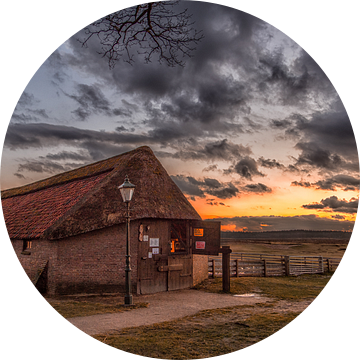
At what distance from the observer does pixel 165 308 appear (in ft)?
36.4

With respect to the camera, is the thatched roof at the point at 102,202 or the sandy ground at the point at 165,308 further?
the thatched roof at the point at 102,202

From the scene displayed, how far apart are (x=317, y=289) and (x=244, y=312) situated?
8400 mm

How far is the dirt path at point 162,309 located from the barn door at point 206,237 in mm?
2061

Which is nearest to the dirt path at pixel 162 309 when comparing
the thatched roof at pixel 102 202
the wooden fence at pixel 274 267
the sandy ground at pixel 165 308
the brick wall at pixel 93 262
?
the sandy ground at pixel 165 308

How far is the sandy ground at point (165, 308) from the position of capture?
8445 mm

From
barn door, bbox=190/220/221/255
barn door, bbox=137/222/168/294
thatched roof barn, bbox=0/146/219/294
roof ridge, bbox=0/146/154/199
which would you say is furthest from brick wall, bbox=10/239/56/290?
barn door, bbox=190/220/221/255

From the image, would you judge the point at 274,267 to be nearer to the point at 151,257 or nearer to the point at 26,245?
the point at 151,257

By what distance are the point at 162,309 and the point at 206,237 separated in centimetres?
515

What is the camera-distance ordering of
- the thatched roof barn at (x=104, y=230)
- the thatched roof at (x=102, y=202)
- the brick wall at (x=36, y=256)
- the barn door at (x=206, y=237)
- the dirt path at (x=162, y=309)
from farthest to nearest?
the barn door at (x=206, y=237), the thatched roof at (x=102, y=202), the brick wall at (x=36, y=256), the thatched roof barn at (x=104, y=230), the dirt path at (x=162, y=309)

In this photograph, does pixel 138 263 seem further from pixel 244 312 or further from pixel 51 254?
pixel 244 312

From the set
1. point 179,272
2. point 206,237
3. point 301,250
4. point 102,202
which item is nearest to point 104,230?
point 102,202

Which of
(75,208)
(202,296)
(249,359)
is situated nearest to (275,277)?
(202,296)

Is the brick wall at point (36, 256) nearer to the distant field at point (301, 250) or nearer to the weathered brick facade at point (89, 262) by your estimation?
the weathered brick facade at point (89, 262)

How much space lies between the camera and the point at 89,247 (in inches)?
544
